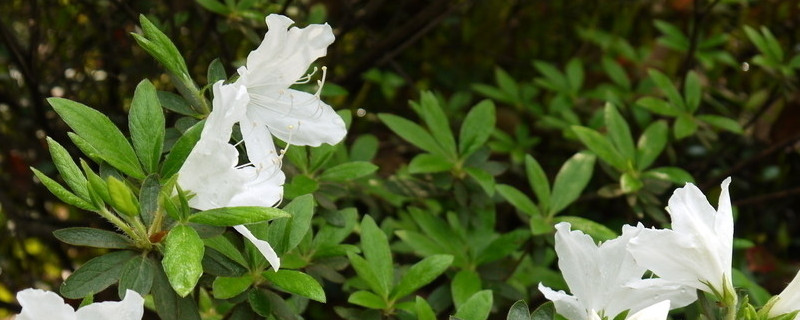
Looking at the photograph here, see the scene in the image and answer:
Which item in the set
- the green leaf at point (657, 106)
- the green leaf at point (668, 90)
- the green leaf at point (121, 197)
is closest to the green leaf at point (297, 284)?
the green leaf at point (121, 197)

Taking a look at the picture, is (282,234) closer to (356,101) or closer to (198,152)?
(198,152)

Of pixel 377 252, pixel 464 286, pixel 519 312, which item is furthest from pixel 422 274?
pixel 519 312

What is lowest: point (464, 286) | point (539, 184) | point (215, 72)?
point (464, 286)

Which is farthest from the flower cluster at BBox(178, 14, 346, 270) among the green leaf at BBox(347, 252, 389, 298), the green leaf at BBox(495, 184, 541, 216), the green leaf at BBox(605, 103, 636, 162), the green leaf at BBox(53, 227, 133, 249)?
the green leaf at BBox(605, 103, 636, 162)

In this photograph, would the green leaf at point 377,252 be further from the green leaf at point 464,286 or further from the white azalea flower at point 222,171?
the white azalea flower at point 222,171

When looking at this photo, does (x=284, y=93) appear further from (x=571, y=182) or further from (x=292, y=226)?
(x=571, y=182)
